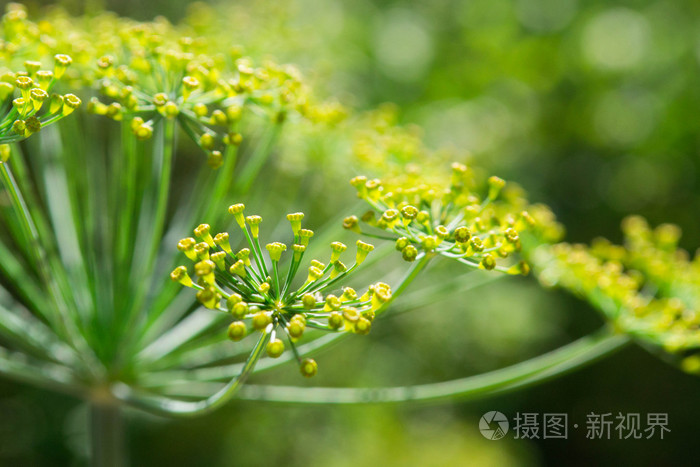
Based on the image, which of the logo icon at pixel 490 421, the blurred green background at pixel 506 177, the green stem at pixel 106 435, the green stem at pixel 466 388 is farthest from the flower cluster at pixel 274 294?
the blurred green background at pixel 506 177

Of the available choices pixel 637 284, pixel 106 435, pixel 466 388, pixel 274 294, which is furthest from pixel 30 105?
pixel 637 284

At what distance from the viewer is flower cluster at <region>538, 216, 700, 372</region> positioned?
1574 mm

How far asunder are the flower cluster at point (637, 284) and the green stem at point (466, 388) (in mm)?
85

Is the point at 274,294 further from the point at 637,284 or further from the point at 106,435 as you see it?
the point at 637,284

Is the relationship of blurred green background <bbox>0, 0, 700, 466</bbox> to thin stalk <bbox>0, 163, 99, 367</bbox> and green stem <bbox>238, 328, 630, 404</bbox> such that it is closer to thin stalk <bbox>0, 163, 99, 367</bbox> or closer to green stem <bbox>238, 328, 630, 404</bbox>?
green stem <bbox>238, 328, 630, 404</bbox>

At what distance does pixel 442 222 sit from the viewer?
4.12 ft

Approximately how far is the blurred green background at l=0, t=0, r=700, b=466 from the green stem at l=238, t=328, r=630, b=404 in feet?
7.06

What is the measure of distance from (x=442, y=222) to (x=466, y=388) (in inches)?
18.8

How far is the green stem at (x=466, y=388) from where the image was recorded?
1433mm

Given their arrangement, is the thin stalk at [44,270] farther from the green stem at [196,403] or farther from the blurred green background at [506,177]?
the blurred green background at [506,177]

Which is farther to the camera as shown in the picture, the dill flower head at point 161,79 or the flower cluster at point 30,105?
the dill flower head at point 161,79

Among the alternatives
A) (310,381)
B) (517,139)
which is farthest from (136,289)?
(517,139)

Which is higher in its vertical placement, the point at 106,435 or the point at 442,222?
the point at 442,222

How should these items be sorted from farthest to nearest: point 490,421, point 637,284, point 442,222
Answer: point 490,421, point 637,284, point 442,222
